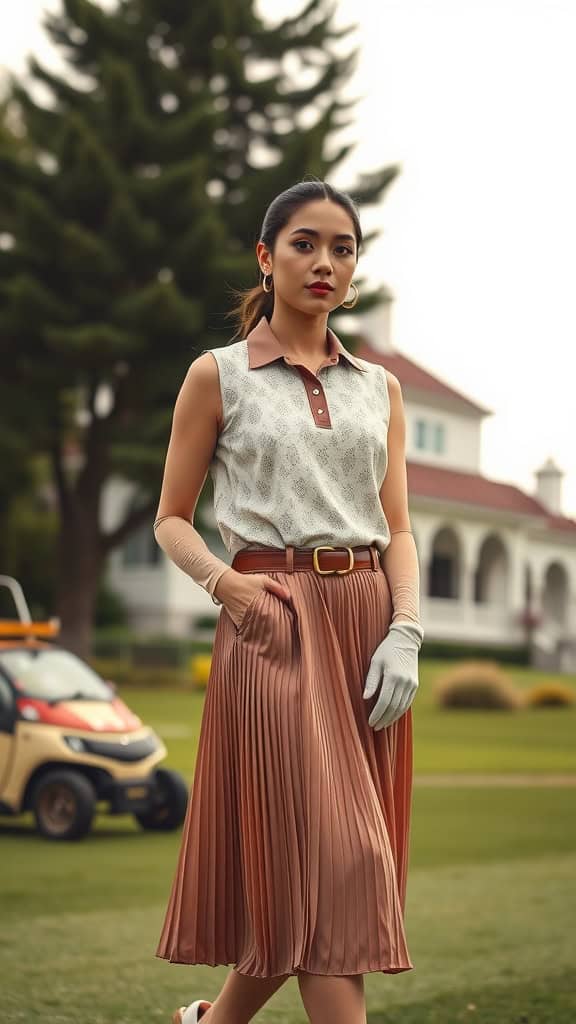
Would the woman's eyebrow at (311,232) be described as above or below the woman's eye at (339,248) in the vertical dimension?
above

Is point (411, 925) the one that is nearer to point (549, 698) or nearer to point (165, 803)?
point (165, 803)

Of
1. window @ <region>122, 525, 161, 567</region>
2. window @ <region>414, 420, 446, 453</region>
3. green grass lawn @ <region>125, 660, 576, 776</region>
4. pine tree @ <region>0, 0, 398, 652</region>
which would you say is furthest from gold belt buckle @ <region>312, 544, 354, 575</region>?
window @ <region>414, 420, 446, 453</region>

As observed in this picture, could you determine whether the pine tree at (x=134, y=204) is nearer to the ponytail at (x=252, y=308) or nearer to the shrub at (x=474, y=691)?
the shrub at (x=474, y=691)

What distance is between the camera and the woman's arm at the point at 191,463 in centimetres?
363

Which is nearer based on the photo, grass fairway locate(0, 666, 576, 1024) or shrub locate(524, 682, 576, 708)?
grass fairway locate(0, 666, 576, 1024)

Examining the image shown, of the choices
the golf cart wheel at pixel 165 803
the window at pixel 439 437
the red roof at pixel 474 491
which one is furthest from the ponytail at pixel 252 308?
the window at pixel 439 437

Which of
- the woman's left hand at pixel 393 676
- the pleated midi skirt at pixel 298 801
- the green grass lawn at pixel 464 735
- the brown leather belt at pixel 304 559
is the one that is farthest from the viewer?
the green grass lawn at pixel 464 735

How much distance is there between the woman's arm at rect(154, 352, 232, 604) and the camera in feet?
11.9

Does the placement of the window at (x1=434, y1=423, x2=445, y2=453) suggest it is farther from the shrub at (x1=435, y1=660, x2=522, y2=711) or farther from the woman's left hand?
the woman's left hand

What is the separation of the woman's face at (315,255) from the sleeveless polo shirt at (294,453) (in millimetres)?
146

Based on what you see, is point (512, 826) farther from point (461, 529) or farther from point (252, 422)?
point (461, 529)

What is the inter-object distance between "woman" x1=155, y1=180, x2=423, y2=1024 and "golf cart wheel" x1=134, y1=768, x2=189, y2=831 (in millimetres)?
8320

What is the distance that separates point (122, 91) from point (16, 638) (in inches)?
695

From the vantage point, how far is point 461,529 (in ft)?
176
